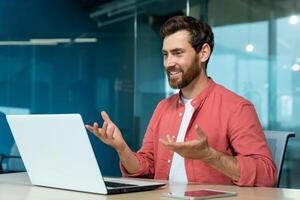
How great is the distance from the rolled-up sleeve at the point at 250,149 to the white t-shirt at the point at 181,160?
0.20 m

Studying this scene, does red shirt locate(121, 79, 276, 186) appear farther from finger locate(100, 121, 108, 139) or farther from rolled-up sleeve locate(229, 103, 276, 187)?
finger locate(100, 121, 108, 139)

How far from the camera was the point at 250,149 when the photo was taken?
2006mm

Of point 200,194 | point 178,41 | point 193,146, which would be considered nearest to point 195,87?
point 178,41

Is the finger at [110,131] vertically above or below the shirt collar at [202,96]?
below

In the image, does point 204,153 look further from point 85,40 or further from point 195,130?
point 85,40

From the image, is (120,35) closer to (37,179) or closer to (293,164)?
(293,164)

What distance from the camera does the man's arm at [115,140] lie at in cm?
193

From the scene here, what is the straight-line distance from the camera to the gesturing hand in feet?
5.55

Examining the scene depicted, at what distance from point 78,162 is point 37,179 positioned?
0.29 meters

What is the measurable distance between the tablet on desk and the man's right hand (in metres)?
0.42

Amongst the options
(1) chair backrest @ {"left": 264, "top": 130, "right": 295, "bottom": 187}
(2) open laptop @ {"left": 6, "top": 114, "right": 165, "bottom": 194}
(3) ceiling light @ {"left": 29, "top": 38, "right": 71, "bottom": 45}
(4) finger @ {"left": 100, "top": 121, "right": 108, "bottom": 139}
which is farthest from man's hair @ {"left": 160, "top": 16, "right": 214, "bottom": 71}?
(3) ceiling light @ {"left": 29, "top": 38, "right": 71, "bottom": 45}

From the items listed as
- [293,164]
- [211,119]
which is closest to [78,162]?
[211,119]

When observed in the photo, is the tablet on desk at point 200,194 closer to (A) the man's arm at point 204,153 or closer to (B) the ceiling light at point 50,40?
(A) the man's arm at point 204,153

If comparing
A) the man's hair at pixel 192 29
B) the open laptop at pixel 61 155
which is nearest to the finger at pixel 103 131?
the open laptop at pixel 61 155
